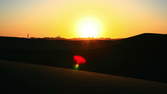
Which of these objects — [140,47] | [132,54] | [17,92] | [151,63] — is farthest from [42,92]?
[140,47]

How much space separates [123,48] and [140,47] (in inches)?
115

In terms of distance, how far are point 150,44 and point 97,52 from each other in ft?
22.5

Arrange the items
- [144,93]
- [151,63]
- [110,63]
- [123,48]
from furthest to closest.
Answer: [123,48] → [110,63] → [151,63] → [144,93]

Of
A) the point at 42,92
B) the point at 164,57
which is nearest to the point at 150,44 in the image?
the point at 164,57

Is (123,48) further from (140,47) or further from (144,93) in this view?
(144,93)

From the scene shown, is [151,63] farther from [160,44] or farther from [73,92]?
[73,92]

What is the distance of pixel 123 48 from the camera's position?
1447 inches

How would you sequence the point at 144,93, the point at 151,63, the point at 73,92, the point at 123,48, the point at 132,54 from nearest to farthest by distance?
the point at 73,92 → the point at 144,93 → the point at 151,63 → the point at 132,54 → the point at 123,48

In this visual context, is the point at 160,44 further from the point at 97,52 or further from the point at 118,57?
the point at 97,52

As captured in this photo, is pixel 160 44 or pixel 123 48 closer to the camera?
pixel 160 44

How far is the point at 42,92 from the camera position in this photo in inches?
343

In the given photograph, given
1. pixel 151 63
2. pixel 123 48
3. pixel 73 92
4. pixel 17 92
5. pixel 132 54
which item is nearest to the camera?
pixel 17 92

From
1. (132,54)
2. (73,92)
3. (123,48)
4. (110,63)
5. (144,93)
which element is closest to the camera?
(73,92)

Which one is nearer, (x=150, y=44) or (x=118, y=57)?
(x=118, y=57)
